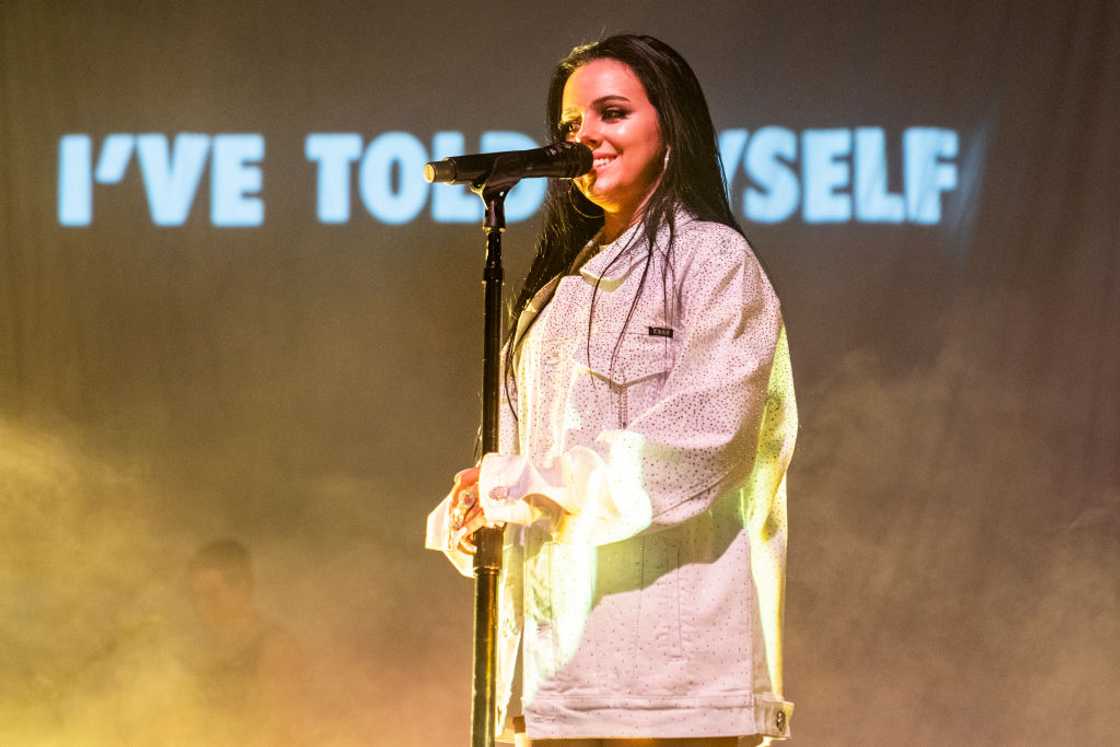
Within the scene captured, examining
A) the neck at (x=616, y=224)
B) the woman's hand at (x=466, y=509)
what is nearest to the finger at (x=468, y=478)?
the woman's hand at (x=466, y=509)

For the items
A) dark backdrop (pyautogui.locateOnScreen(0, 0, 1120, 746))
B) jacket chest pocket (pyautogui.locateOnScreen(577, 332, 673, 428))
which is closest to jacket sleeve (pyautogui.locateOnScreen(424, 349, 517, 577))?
jacket chest pocket (pyautogui.locateOnScreen(577, 332, 673, 428))

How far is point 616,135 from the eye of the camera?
1.79m

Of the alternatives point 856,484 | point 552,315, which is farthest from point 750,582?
point 856,484

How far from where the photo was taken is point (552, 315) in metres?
1.79

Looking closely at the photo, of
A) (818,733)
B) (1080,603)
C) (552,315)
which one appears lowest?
(818,733)

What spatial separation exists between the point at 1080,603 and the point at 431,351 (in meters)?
1.79

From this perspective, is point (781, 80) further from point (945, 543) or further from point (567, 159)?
point (567, 159)

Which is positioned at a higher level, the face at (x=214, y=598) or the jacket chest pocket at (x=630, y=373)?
the jacket chest pocket at (x=630, y=373)

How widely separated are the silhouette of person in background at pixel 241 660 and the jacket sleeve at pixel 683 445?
2.45m

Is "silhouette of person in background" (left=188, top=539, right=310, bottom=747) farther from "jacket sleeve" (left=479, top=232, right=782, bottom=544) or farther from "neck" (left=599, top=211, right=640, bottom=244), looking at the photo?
"jacket sleeve" (left=479, top=232, right=782, bottom=544)

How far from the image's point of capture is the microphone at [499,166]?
1.61 m

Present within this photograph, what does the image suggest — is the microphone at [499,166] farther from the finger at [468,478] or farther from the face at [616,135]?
the finger at [468,478]

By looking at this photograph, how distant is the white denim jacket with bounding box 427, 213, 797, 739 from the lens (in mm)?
1485

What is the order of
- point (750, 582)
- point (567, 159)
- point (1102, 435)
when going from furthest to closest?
point (1102, 435)
point (567, 159)
point (750, 582)
